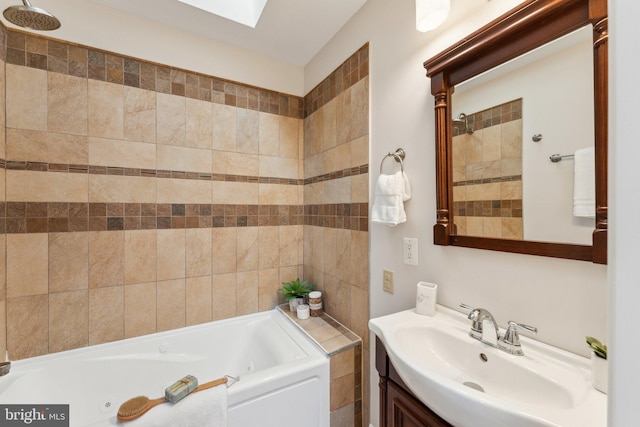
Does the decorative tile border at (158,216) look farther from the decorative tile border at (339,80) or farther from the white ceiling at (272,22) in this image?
the white ceiling at (272,22)

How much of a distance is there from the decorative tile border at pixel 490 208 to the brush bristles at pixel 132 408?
1497 millimetres

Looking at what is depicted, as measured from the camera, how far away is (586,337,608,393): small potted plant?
66cm

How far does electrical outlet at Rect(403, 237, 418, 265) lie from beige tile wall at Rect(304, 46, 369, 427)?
293 millimetres

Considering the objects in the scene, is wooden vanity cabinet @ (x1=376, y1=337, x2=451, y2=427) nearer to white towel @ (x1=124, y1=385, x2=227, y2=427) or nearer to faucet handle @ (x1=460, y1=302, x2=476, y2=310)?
faucet handle @ (x1=460, y1=302, x2=476, y2=310)

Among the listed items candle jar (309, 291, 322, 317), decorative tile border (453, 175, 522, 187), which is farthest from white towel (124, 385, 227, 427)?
decorative tile border (453, 175, 522, 187)

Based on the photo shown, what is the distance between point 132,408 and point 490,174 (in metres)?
1.68

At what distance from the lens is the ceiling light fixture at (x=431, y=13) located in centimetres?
106

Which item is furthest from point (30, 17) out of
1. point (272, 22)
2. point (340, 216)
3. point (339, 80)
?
point (340, 216)

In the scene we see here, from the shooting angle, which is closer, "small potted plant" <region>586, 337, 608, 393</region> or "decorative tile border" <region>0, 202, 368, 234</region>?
"small potted plant" <region>586, 337, 608, 393</region>

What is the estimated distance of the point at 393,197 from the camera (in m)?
1.29

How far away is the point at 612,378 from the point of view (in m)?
0.29

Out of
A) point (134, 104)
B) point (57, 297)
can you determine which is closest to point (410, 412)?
point (57, 297)

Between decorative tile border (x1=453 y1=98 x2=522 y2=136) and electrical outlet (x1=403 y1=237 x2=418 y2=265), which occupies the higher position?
decorative tile border (x1=453 y1=98 x2=522 y2=136)

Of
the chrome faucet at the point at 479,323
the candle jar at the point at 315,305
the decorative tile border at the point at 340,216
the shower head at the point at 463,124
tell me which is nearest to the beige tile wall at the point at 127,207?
the decorative tile border at the point at 340,216
